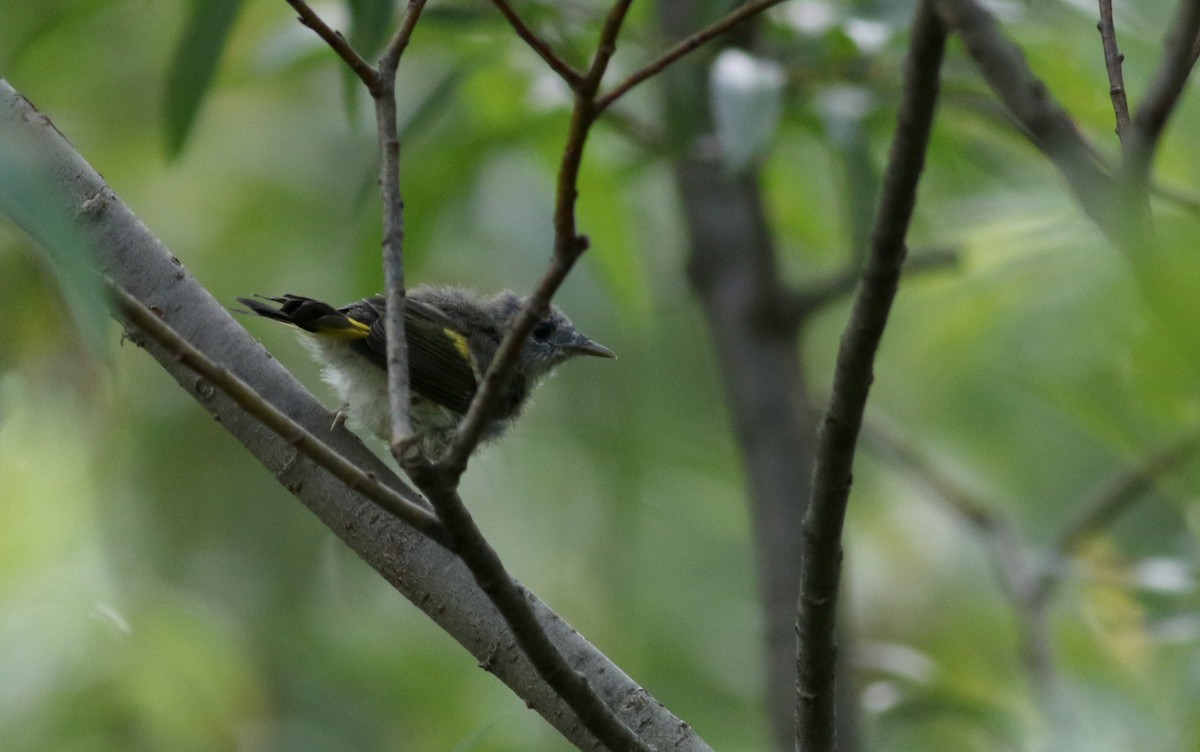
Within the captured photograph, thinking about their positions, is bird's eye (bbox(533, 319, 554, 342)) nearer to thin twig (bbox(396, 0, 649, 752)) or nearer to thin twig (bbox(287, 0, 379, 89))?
thin twig (bbox(287, 0, 379, 89))

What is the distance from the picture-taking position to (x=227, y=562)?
19.5ft

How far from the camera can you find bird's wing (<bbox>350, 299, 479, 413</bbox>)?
3.35 meters

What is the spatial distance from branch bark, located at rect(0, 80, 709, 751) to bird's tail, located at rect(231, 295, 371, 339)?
1004 millimetres

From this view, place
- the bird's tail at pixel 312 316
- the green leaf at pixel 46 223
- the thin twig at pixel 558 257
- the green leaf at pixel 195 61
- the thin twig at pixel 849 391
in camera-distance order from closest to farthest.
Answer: the green leaf at pixel 46 223 → the thin twig at pixel 849 391 → the thin twig at pixel 558 257 → the green leaf at pixel 195 61 → the bird's tail at pixel 312 316

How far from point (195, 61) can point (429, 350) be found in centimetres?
107

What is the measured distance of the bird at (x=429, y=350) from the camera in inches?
121

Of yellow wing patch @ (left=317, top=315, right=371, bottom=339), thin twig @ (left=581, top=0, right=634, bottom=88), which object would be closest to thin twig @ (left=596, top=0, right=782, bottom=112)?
thin twig @ (left=581, top=0, right=634, bottom=88)

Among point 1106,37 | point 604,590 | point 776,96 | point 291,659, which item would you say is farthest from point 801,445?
point 291,659

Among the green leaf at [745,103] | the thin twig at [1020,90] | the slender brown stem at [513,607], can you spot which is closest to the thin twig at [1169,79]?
the thin twig at [1020,90]

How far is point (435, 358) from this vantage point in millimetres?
3443

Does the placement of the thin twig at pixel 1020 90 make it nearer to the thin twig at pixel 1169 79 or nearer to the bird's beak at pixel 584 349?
the thin twig at pixel 1169 79

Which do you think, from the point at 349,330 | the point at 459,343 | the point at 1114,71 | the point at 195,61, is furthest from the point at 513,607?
the point at 459,343

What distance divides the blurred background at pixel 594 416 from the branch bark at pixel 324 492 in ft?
0.58

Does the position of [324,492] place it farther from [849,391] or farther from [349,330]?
[349,330]
